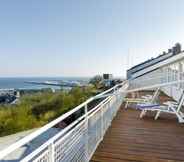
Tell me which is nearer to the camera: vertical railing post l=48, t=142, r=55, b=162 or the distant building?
vertical railing post l=48, t=142, r=55, b=162

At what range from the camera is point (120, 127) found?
608 centimetres

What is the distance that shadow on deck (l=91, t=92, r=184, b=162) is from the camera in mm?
4016

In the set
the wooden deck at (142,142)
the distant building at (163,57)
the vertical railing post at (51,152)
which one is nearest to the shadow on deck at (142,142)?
the wooden deck at (142,142)

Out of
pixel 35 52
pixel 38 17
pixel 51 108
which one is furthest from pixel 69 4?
pixel 35 52

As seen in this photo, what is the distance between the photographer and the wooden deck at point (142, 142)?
13.2ft

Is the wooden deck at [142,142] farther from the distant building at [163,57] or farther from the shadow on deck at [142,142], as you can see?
the distant building at [163,57]

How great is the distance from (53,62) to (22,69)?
25.5ft

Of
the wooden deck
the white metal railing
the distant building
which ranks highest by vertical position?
the distant building

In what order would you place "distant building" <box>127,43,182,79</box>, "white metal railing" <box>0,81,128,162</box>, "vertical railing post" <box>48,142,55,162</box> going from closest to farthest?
"white metal railing" <box>0,81,128,162</box>
"vertical railing post" <box>48,142,55,162</box>
"distant building" <box>127,43,182,79</box>

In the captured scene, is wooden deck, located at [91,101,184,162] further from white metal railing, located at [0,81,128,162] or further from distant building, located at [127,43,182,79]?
distant building, located at [127,43,182,79]

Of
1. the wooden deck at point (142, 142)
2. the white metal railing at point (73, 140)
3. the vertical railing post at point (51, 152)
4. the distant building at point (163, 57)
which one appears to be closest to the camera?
the white metal railing at point (73, 140)

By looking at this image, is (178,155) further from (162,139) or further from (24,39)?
(24,39)

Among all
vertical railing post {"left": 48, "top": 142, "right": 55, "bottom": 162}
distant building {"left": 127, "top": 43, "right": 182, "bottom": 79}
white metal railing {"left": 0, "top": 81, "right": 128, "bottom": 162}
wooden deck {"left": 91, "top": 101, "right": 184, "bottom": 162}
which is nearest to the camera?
white metal railing {"left": 0, "top": 81, "right": 128, "bottom": 162}

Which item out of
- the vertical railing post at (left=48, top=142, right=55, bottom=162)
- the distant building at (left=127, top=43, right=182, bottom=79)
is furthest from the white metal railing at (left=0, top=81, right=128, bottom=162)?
the distant building at (left=127, top=43, right=182, bottom=79)
